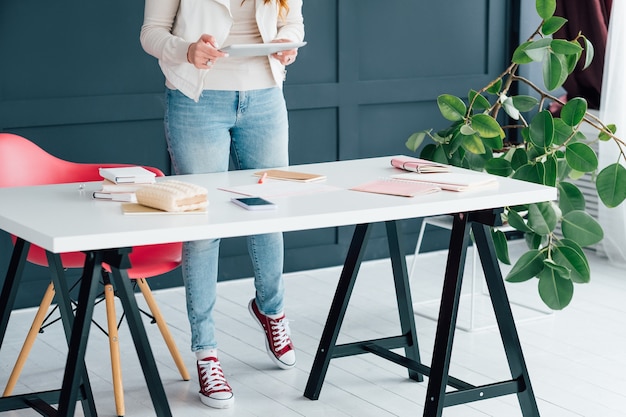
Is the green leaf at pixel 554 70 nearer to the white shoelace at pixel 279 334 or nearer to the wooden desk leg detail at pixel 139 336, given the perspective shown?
the white shoelace at pixel 279 334

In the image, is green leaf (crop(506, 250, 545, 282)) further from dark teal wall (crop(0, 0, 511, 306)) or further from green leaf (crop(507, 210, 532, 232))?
dark teal wall (crop(0, 0, 511, 306))

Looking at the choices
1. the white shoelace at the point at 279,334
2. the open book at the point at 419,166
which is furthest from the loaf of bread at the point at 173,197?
the white shoelace at the point at 279,334

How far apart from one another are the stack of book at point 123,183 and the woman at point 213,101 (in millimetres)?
360

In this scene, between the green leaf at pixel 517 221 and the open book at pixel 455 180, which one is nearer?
the open book at pixel 455 180

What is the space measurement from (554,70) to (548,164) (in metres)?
0.35

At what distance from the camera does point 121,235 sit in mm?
2195

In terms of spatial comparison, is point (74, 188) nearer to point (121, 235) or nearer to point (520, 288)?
point (121, 235)

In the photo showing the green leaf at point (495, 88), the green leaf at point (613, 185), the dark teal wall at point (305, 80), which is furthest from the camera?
the dark teal wall at point (305, 80)

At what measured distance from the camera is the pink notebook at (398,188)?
2.63 m

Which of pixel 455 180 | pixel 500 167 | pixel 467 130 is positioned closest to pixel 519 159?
pixel 500 167

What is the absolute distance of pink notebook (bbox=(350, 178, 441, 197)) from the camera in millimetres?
2633

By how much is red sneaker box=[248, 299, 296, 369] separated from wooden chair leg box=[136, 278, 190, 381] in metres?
0.30

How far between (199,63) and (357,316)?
5.23ft

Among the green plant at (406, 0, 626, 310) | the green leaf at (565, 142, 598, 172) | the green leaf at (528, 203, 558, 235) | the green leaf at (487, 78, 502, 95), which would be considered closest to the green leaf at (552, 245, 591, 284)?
the green plant at (406, 0, 626, 310)
